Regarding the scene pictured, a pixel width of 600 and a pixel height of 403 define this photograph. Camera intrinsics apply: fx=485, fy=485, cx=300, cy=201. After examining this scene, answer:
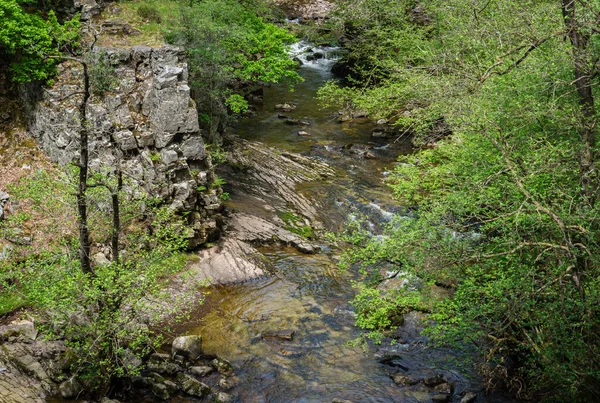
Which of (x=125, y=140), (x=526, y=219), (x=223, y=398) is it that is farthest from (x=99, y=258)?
(x=526, y=219)

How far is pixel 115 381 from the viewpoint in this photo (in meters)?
12.0

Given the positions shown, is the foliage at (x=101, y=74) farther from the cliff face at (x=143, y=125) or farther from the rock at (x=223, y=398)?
the rock at (x=223, y=398)

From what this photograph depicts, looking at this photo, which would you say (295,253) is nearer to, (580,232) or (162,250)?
(162,250)

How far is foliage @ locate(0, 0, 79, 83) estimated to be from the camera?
675 inches

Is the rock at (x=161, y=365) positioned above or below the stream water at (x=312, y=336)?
above

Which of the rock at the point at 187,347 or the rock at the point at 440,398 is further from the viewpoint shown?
the rock at the point at 187,347

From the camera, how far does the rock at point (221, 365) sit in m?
13.3

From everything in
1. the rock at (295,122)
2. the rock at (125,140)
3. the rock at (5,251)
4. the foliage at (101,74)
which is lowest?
the rock at (5,251)

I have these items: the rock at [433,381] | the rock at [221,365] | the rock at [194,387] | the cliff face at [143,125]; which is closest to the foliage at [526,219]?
the rock at [433,381]

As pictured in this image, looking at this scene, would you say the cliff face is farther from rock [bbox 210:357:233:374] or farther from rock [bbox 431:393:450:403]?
rock [bbox 431:393:450:403]

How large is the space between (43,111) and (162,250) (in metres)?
9.96

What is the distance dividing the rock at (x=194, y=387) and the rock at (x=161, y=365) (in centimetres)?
56

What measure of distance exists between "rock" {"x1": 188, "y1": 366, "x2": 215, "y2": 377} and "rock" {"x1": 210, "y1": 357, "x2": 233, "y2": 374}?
0.17 meters

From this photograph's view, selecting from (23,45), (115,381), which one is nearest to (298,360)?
(115,381)
